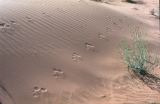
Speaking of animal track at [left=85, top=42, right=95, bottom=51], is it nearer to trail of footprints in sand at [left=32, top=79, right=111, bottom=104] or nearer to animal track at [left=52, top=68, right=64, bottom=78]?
animal track at [left=52, top=68, right=64, bottom=78]

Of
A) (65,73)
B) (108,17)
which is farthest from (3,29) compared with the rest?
(108,17)

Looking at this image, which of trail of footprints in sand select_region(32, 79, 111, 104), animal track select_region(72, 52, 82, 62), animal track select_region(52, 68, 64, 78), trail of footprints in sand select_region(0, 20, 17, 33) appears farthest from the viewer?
trail of footprints in sand select_region(0, 20, 17, 33)

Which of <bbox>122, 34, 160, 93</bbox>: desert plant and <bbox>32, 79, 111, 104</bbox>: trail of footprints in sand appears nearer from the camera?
<bbox>32, 79, 111, 104</bbox>: trail of footprints in sand

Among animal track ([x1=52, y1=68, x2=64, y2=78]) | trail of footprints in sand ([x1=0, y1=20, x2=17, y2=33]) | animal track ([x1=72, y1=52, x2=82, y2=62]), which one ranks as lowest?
animal track ([x1=72, y1=52, x2=82, y2=62])

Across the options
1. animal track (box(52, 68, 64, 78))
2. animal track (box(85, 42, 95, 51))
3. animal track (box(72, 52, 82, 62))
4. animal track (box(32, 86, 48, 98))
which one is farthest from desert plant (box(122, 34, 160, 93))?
animal track (box(32, 86, 48, 98))

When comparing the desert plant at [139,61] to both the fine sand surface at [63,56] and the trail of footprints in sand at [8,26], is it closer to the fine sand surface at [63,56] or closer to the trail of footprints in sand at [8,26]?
the fine sand surface at [63,56]

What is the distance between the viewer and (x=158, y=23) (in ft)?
42.6

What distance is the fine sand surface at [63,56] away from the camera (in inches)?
262

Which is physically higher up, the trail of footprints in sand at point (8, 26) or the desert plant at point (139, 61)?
the trail of footprints in sand at point (8, 26)

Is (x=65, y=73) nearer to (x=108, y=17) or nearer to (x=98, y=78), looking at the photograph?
A: (x=98, y=78)

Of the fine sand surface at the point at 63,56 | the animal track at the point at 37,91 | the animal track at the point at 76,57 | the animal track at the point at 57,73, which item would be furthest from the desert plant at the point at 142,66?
the animal track at the point at 37,91

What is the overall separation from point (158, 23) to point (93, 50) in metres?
5.12

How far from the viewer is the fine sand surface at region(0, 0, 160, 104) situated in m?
6.66

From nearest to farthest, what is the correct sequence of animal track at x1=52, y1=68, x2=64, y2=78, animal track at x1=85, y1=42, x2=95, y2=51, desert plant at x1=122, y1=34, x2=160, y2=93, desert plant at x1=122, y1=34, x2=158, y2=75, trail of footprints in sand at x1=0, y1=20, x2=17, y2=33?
animal track at x1=52, y1=68, x2=64, y2=78 → desert plant at x1=122, y1=34, x2=160, y2=93 → desert plant at x1=122, y1=34, x2=158, y2=75 → trail of footprints in sand at x1=0, y1=20, x2=17, y2=33 → animal track at x1=85, y1=42, x2=95, y2=51
